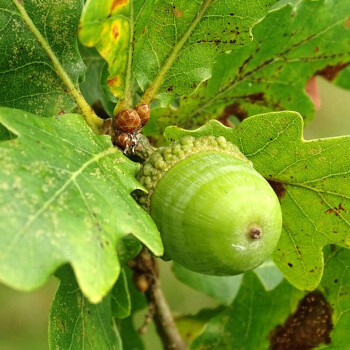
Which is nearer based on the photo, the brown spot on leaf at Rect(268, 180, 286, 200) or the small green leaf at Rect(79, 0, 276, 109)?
the small green leaf at Rect(79, 0, 276, 109)

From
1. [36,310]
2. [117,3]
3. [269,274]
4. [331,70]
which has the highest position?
[117,3]

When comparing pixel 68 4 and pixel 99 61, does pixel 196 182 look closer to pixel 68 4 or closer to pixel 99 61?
pixel 68 4

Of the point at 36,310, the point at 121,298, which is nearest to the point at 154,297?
the point at 121,298

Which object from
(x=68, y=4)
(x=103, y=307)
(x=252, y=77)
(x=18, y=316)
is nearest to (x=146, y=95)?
(x=68, y=4)

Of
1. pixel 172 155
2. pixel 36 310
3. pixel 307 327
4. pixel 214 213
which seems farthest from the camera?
pixel 36 310

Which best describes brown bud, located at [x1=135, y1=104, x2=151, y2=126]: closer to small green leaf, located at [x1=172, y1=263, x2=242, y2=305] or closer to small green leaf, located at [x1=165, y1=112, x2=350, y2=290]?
small green leaf, located at [x1=165, y1=112, x2=350, y2=290]

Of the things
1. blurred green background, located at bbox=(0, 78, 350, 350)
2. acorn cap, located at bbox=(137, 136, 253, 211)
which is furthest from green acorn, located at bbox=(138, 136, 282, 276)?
blurred green background, located at bbox=(0, 78, 350, 350)

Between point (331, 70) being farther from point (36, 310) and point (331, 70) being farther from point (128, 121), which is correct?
point (36, 310)
